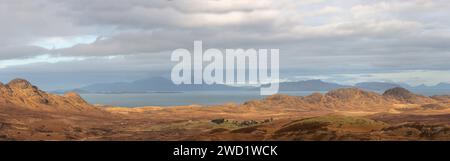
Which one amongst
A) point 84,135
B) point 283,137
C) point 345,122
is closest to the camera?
point 283,137

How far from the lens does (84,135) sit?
180875 mm
